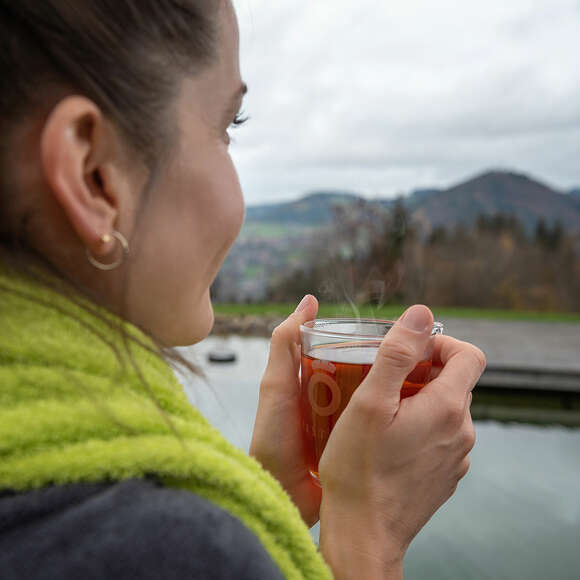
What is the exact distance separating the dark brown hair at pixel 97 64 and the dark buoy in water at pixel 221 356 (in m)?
5.78

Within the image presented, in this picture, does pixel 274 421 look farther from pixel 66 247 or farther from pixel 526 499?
pixel 526 499

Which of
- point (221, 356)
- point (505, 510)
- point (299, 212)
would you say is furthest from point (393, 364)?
point (299, 212)

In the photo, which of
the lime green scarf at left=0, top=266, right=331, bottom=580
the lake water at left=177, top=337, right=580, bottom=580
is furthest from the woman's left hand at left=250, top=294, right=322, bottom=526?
the lake water at left=177, top=337, right=580, bottom=580

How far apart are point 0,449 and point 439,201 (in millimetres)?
18862

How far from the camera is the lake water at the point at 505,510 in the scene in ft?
10.9


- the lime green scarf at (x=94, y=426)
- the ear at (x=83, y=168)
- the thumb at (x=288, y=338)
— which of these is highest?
the ear at (x=83, y=168)

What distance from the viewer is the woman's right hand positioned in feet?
2.34

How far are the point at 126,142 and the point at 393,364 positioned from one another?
41cm

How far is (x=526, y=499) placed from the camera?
3.96 m

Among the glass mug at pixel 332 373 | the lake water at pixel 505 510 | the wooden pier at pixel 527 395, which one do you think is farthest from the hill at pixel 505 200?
the glass mug at pixel 332 373

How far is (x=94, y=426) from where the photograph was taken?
0.55 meters

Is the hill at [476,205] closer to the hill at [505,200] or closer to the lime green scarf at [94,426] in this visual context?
the hill at [505,200]

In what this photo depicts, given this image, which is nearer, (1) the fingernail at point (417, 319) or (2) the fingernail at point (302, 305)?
(1) the fingernail at point (417, 319)

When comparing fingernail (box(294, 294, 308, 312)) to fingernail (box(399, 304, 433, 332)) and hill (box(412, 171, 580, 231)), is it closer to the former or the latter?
fingernail (box(399, 304, 433, 332))
